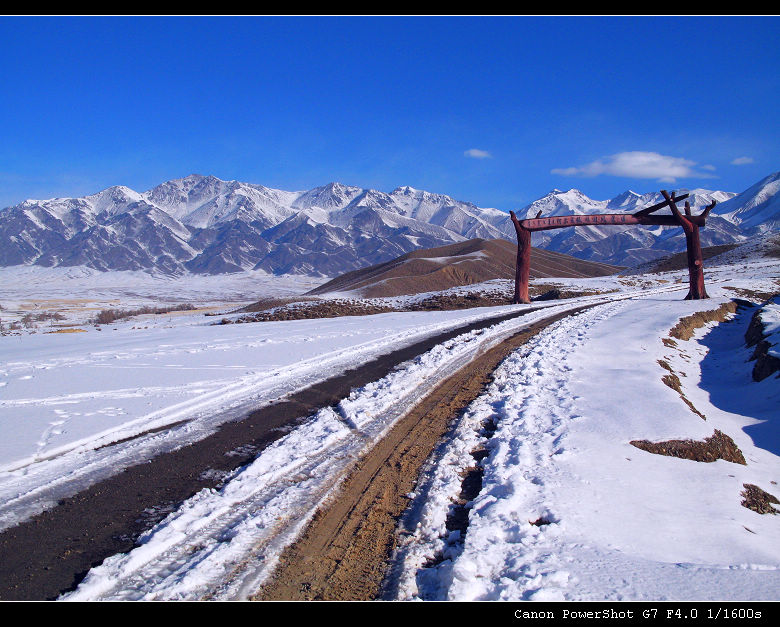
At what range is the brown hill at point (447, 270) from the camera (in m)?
69.6

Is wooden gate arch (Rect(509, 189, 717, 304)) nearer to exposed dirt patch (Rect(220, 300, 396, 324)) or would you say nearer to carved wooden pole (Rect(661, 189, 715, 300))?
carved wooden pole (Rect(661, 189, 715, 300))

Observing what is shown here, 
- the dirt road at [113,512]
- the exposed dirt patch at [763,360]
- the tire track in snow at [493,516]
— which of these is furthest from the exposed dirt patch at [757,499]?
the exposed dirt patch at [763,360]

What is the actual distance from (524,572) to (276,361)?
955 cm

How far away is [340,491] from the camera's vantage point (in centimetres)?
543

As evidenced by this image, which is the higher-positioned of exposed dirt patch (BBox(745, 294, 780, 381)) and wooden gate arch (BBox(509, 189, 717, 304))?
wooden gate arch (BBox(509, 189, 717, 304))

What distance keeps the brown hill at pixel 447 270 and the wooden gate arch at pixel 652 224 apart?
109 ft

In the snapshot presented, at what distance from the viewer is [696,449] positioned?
662 centimetres

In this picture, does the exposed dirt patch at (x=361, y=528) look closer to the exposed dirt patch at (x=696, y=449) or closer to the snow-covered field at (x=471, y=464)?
the snow-covered field at (x=471, y=464)

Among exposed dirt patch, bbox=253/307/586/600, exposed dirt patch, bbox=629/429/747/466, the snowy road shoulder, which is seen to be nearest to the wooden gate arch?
the snowy road shoulder

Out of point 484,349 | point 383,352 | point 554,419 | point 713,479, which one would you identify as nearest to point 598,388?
point 554,419

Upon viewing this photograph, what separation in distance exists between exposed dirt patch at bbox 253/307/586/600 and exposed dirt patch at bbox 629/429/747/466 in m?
2.71

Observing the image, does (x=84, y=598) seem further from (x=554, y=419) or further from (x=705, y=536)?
(x=554, y=419)

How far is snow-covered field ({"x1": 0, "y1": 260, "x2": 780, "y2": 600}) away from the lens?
12.8 feet

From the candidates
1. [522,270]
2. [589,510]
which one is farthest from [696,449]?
[522,270]
